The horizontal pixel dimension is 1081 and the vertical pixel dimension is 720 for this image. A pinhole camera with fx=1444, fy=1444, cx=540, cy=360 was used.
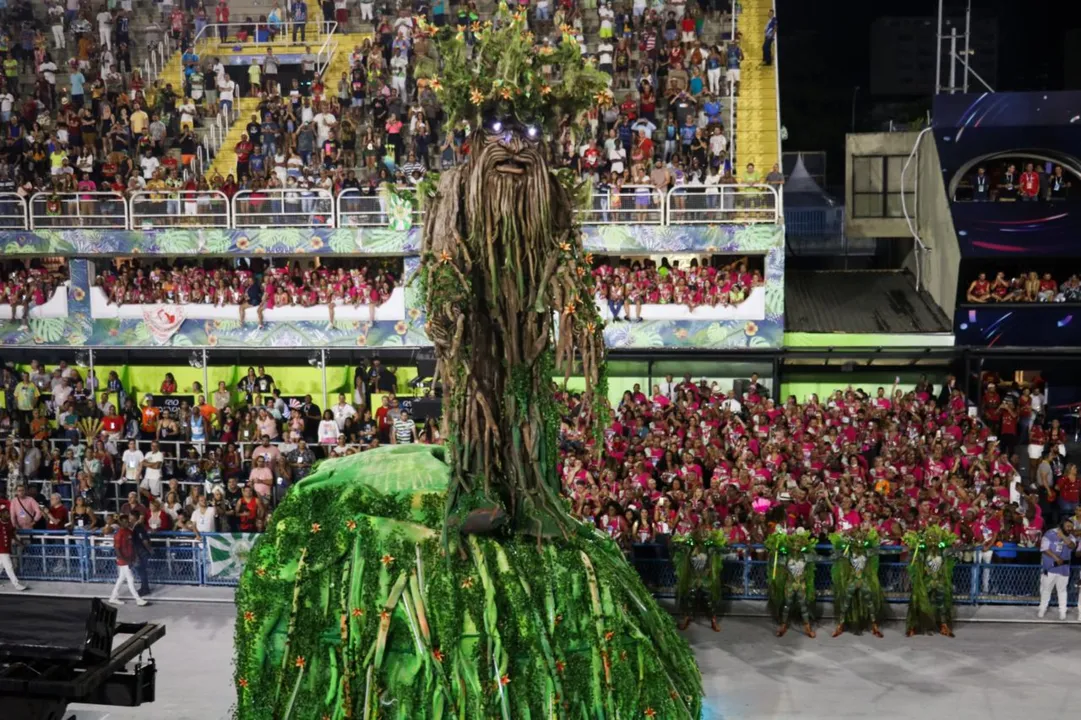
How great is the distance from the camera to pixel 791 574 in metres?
16.0

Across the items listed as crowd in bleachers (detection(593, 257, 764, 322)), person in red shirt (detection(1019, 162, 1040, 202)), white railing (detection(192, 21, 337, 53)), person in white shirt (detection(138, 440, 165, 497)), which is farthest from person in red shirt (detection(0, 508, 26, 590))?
person in red shirt (detection(1019, 162, 1040, 202))

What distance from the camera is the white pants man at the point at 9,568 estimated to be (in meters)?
17.9

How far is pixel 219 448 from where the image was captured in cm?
2195

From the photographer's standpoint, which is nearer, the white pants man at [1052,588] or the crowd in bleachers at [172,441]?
the white pants man at [1052,588]

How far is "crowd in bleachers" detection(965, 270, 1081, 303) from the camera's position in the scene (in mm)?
22922

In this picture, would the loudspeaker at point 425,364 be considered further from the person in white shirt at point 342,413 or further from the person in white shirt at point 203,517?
the person in white shirt at point 203,517

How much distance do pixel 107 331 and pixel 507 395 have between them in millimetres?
16286

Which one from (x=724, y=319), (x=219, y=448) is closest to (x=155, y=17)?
(x=219, y=448)

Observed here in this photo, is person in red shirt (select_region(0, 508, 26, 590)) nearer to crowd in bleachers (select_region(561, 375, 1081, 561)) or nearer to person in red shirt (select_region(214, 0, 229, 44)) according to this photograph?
crowd in bleachers (select_region(561, 375, 1081, 561))

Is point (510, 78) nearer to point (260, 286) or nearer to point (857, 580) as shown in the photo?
point (857, 580)

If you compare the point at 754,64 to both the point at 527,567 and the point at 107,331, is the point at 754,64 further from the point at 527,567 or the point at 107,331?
the point at 527,567

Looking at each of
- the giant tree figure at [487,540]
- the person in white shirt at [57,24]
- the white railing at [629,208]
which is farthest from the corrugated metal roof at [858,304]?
the person in white shirt at [57,24]

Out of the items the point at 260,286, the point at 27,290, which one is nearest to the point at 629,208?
the point at 260,286

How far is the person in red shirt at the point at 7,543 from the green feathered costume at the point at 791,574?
926 centimetres
